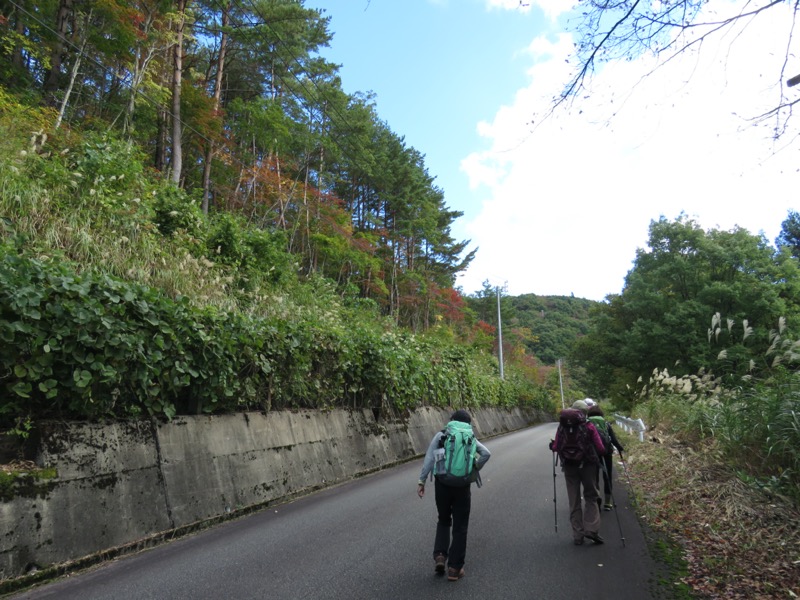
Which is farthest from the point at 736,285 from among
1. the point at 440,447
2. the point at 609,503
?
the point at 440,447

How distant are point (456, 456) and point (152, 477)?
12.0ft

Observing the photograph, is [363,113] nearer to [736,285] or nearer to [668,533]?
[736,285]

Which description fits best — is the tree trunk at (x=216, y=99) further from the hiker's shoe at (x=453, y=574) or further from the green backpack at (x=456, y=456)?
the hiker's shoe at (x=453, y=574)

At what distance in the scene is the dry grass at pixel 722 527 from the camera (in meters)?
4.11

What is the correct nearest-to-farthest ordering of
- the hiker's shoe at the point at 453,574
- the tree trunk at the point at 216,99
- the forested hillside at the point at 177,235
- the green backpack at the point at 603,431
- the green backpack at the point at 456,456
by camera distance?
the hiker's shoe at the point at 453,574, the green backpack at the point at 456,456, the forested hillside at the point at 177,235, the green backpack at the point at 603,431, the tree trunk at the point at 216,99

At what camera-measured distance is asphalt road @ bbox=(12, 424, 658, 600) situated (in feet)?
13.2

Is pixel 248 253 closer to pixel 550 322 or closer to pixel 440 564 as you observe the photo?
pixel 440 564

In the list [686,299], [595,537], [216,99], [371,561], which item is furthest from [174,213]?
[686,299]

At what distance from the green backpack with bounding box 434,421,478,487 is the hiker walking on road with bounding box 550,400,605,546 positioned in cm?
166

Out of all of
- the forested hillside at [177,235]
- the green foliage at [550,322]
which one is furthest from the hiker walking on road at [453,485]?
the green foliage at [550,322]

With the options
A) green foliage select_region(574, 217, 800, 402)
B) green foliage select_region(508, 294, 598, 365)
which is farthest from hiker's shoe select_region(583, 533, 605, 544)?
green foliage select_region(508, 294, 598, 365)

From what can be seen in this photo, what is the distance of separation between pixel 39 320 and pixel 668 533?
290 inches

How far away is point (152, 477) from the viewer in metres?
5.65

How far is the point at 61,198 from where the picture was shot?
8391 millimetres
